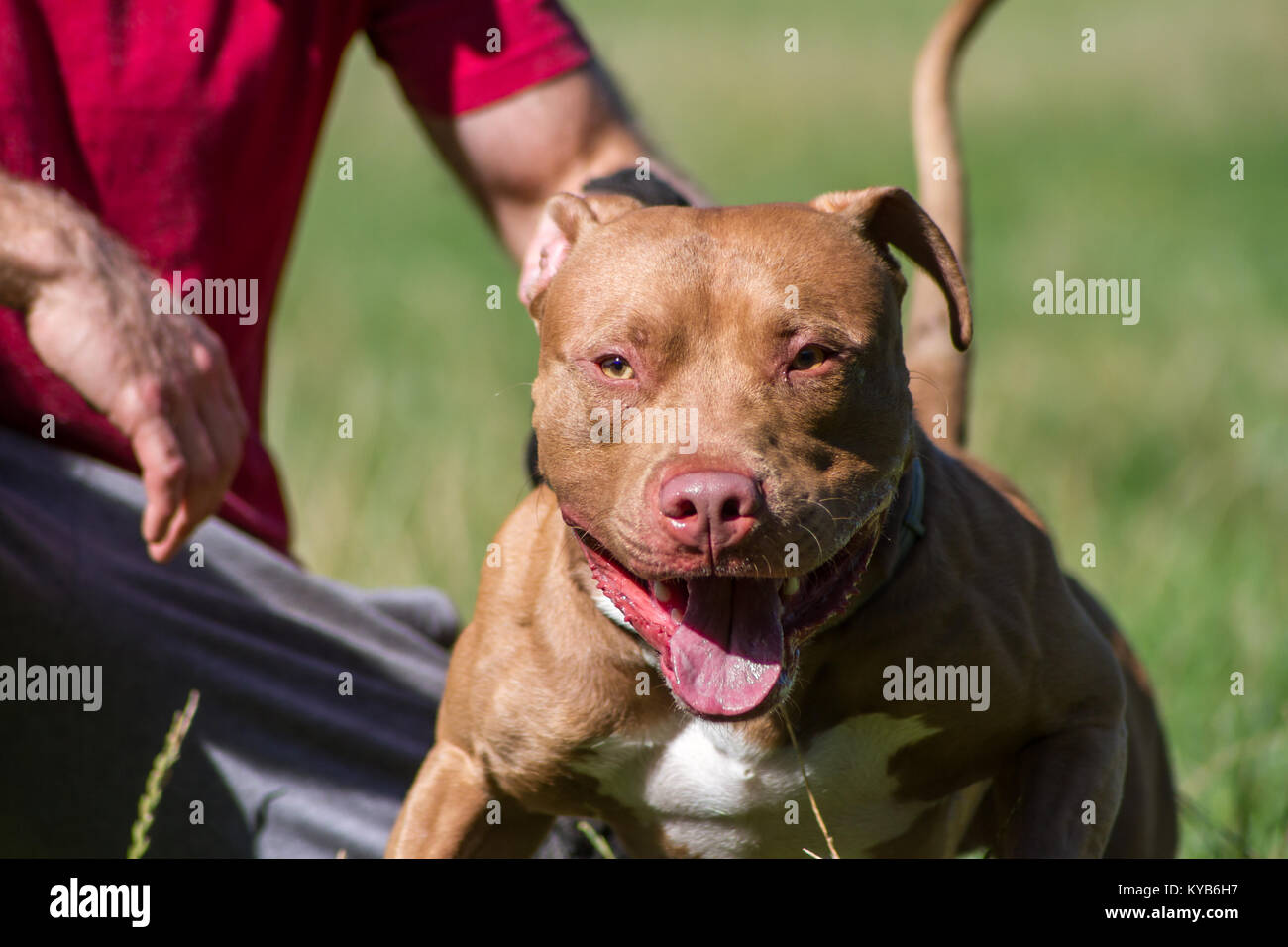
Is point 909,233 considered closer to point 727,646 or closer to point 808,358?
point 808,358

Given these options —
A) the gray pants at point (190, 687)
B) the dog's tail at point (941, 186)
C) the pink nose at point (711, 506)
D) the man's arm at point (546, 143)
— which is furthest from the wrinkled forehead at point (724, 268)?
the gray pants at point (190, 687)

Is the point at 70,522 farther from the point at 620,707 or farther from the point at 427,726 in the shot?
the point at 620,707

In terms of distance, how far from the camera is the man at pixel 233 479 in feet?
12.6

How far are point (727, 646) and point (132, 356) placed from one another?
1.10 m

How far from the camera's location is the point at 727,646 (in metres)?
2.72

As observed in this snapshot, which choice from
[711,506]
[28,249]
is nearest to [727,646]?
[711,506]

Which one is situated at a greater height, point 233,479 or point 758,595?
point 233,479

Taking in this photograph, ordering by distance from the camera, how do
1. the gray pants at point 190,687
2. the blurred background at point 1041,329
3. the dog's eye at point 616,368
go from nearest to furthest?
the dog's eye at point 616,368 < the gray pants at point 190,687 < the blurred background at point 1041,329

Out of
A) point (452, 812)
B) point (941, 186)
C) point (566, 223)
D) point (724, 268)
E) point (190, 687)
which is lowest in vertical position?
point (452, 812)

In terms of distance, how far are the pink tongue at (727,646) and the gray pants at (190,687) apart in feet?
3.87

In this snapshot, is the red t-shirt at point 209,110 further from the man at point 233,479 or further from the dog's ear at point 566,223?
the dog's ear at point 566,223

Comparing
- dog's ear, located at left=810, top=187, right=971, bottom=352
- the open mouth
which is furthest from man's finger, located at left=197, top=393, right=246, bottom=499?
dog's ear, located at left=810, top=187, right=971, bottom=352

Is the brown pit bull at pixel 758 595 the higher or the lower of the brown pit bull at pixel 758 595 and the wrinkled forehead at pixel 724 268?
the lower
